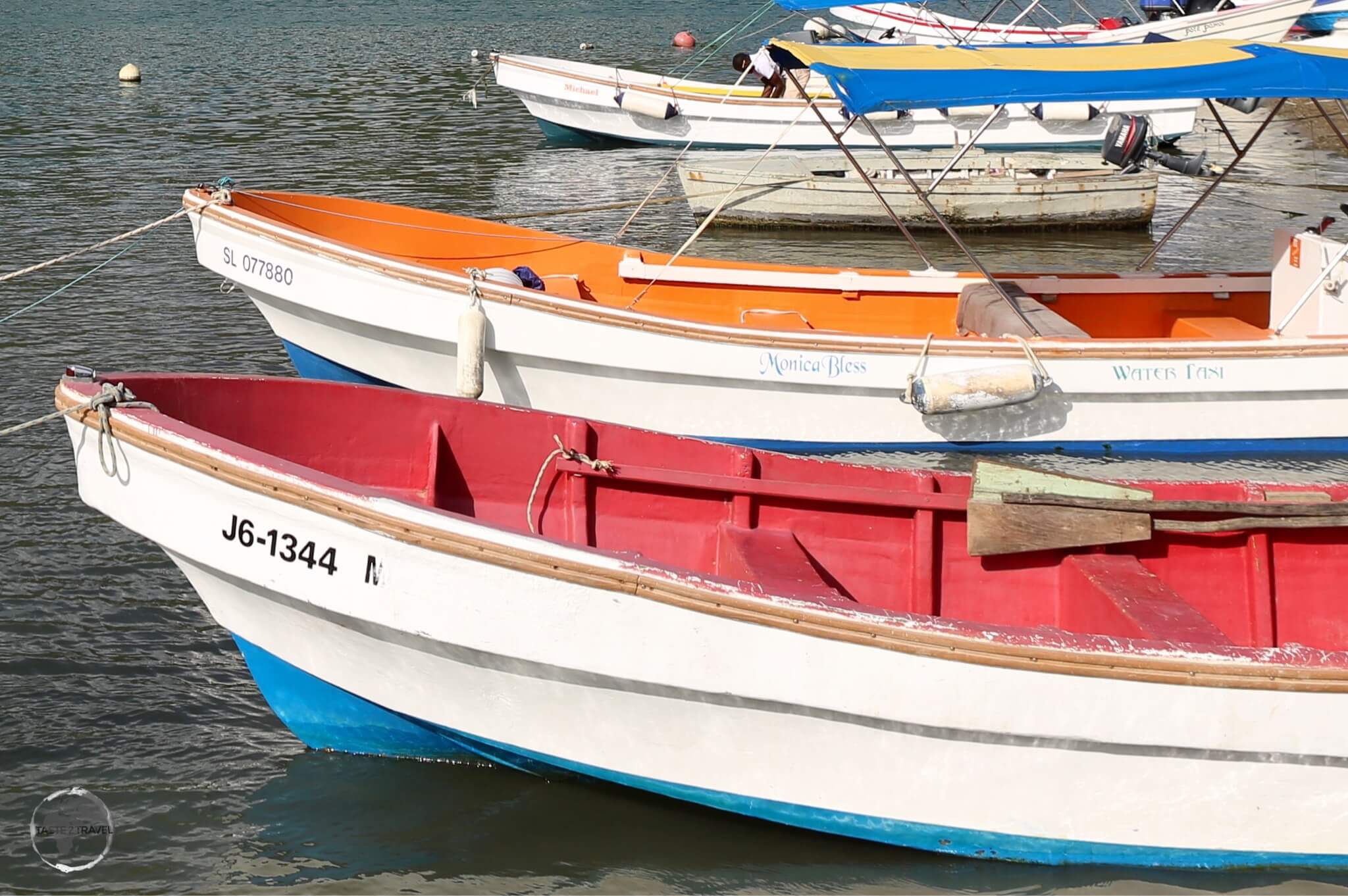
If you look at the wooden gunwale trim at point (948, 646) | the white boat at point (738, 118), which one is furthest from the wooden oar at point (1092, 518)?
the white boat at point (738, 118)

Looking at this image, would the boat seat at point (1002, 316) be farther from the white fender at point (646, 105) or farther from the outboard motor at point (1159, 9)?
the outboard motor at point (1159, 9)

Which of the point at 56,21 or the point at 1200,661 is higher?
the point at 56,21

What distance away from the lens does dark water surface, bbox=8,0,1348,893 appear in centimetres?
498

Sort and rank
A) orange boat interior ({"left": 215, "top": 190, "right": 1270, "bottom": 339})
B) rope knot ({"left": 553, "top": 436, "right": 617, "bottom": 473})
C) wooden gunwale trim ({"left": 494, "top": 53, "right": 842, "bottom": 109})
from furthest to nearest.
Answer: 1. wooden gunwale trim ({"left": 494, "top": 53, "right": 842, "bottom": 109})
2. orange boat interior ({"left": 215, "top": 190, "right": 1270, "bottom": 339})
3. rope knot ({"left": 553, "top": 436, "right": 617, "bottom": 473})

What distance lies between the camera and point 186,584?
730 cm

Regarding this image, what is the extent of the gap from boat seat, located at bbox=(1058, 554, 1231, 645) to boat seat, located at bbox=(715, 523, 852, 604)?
2.97 feet

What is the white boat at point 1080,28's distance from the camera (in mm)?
15562

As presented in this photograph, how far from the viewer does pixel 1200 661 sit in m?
4.40

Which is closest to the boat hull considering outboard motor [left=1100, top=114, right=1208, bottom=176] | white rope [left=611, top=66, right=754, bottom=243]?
white rope [left=611, top=66, right=754, bottom=243]

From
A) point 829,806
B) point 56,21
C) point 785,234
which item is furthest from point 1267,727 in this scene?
point 56,21

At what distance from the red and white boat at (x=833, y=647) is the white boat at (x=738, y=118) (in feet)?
42.8

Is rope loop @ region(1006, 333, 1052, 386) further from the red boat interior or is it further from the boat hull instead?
the red boat interior

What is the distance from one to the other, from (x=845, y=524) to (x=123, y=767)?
119 inches

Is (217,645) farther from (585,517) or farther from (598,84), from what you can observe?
(598,84)
